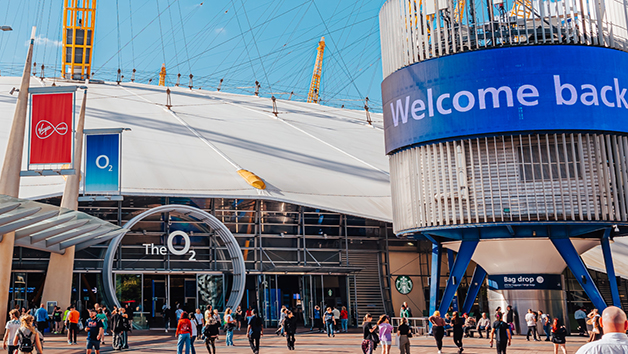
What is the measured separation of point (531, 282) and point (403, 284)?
12244mm

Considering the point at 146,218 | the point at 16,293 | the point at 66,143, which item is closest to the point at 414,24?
the point at 66,143

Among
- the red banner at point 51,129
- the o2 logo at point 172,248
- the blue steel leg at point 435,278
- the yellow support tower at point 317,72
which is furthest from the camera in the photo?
the yellow support tower at point 317,72

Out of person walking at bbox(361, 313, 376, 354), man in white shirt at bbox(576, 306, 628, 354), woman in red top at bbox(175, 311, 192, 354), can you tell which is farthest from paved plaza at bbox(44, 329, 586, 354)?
man in white shirt at bbox(576, 306, 628, 354)

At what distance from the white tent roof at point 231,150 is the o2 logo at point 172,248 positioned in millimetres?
2784

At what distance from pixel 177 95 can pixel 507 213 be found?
3231 cm

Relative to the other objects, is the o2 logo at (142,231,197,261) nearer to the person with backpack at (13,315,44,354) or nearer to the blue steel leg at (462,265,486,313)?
the blue steel leg at (462,265,486,313)

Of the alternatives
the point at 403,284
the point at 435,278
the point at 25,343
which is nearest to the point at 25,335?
the point at 25,343

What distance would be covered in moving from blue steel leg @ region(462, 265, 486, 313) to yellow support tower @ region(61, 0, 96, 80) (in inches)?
1624

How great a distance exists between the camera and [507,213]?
22719 mm

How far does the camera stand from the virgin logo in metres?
21.9

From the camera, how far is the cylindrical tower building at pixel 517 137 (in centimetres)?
2262

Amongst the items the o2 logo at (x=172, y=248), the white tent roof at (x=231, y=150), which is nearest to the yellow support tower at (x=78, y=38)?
the white tent roof at (x=231, y=150)

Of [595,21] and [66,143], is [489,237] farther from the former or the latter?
[66,143]

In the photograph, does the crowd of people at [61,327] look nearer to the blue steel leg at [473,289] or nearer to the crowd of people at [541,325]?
the crowd of people at [541,325]
